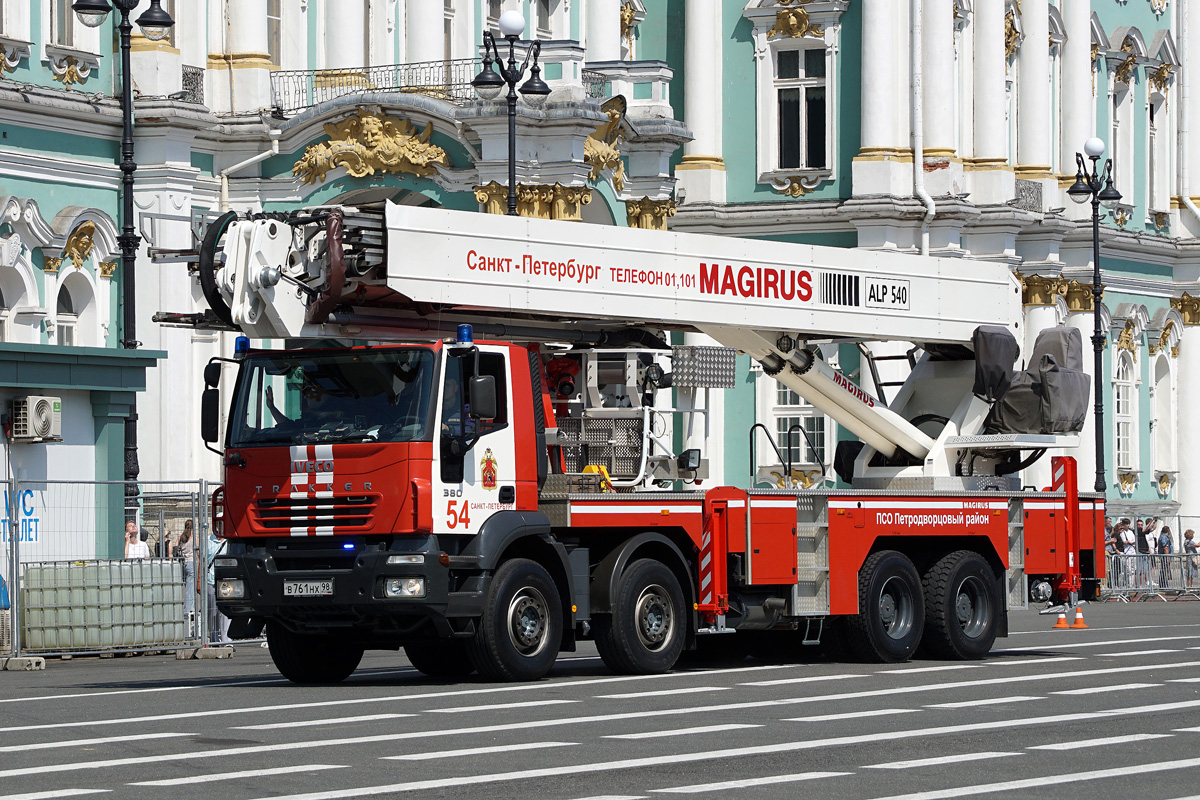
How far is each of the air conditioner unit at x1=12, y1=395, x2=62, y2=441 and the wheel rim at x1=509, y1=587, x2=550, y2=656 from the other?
913cm

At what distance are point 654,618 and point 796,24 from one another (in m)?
35.8

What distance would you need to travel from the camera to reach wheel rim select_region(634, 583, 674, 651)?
68.7ft

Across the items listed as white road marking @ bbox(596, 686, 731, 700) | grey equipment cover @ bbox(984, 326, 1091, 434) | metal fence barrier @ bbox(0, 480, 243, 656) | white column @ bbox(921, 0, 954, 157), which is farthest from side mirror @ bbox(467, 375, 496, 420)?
white column @ bbox(921, 0, 954, 157)

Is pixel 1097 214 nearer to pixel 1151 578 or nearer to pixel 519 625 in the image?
pixel 1151 578

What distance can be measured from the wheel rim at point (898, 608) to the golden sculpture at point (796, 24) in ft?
110

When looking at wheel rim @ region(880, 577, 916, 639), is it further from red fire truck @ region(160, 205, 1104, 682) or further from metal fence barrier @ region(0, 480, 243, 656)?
metal fence barrier @ region(0, 480, 243, 656)

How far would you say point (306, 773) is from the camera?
44.3 ft

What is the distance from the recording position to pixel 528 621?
66.3 ft

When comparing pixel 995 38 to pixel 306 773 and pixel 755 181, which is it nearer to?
pixel 755 181

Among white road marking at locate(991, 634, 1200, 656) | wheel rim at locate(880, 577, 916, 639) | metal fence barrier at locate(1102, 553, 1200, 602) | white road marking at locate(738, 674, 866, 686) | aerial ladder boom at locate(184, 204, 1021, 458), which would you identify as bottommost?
metal fence barrier at locate(1102, 553, 1200, 602)

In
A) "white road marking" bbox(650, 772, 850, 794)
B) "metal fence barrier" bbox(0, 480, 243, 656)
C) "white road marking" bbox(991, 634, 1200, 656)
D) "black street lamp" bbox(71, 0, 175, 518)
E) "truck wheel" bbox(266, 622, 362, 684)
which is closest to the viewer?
"white road marking" bbox(650, 772, 850, 794)

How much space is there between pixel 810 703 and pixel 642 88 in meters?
26.4

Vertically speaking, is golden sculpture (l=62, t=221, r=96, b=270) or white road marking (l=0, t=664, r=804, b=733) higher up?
golden sculpture (l=62, t=221, r=96, b=270)

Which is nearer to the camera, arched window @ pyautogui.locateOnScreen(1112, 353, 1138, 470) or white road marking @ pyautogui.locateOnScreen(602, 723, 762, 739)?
white road marking @ pyautogui.locateOnScreen(602, 723, 762, 739)
